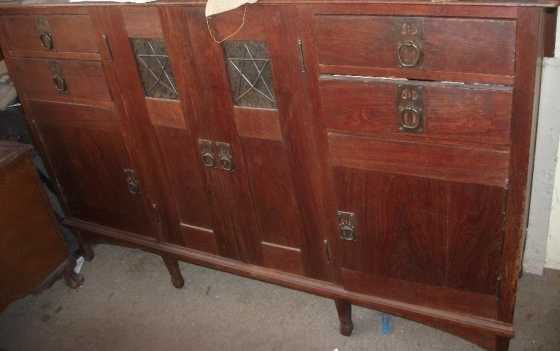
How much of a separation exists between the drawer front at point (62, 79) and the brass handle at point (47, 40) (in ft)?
0.17

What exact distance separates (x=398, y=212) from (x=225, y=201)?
0.58 metres

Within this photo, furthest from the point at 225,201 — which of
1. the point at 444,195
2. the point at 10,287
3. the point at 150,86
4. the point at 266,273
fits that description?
the point at 10,287

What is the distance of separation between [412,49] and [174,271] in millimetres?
1322

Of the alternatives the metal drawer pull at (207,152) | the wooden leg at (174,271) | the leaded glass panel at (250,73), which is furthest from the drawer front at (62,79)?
the wooden leg at (174,271)

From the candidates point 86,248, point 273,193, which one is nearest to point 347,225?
point 273,193

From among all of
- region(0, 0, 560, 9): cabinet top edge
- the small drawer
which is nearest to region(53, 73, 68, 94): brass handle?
region(0, 0, 560, 9): cabinet top edge

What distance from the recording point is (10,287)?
76.6 inches

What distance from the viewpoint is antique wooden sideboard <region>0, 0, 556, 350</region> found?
114cm

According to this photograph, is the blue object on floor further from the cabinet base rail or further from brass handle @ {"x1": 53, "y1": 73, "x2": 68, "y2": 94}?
brass handle @ {"x1": 53, "y1": 73, "x2": 68, "y2": 94}

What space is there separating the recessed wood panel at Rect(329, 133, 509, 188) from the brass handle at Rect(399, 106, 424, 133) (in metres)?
0.04

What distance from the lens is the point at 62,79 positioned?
5.88ft

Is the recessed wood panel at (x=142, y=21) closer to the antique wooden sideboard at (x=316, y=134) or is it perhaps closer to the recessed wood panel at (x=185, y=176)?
the antique wooden sideboard at (x=316, y=134)

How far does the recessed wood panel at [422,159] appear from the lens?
120 centimetres

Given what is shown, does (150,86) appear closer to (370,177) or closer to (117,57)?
(117,57)
